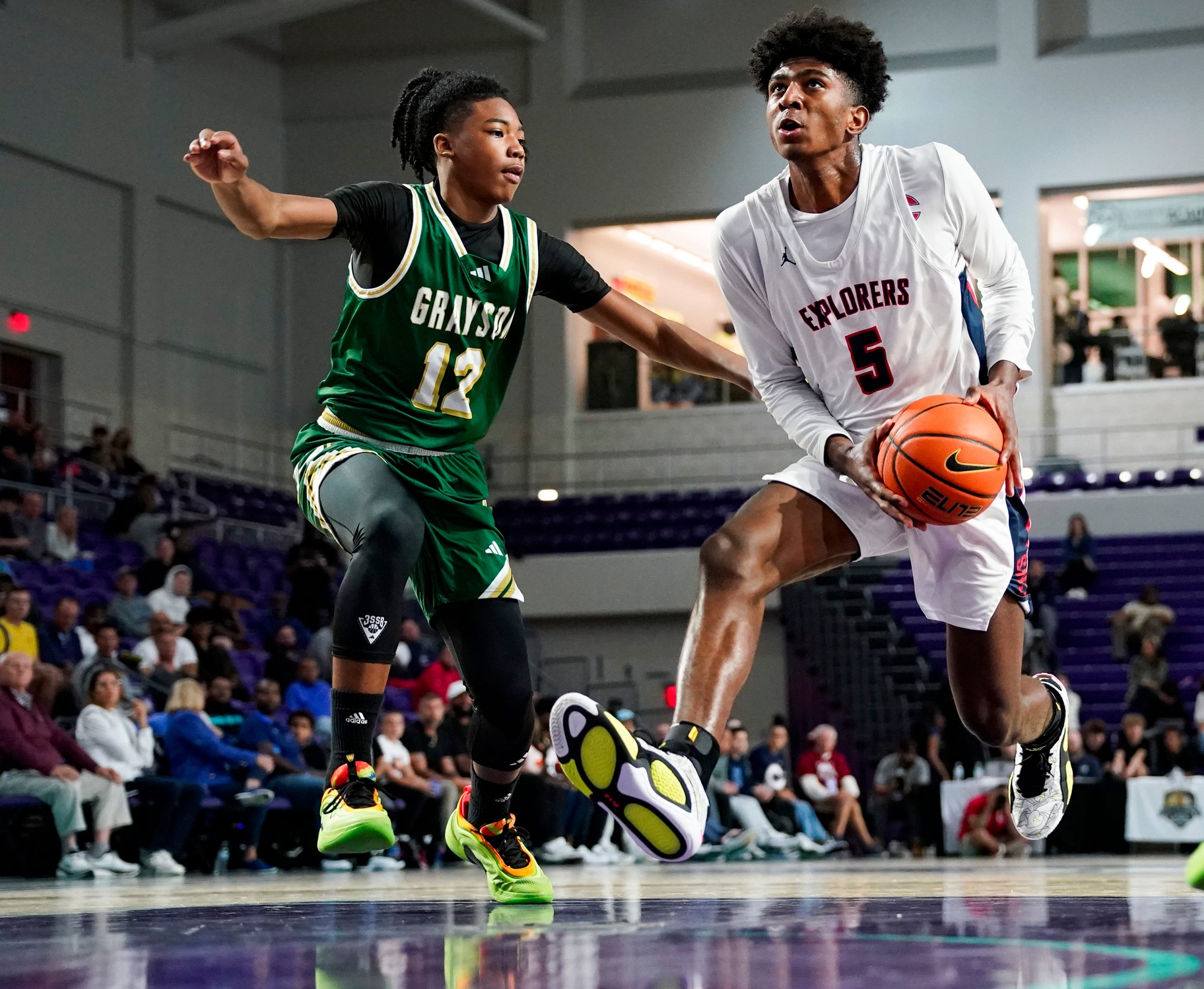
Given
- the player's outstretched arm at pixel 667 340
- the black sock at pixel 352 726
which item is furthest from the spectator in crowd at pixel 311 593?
the black sock at pixel 352 726

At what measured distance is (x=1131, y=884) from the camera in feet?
20.2

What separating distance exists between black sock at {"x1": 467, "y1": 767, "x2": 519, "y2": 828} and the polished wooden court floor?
26 cm

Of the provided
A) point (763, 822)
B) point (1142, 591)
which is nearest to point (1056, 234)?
point (1142, 591)

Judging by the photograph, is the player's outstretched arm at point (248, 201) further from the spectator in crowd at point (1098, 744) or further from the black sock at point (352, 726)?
the spectator in crowd at point (1098, 744)

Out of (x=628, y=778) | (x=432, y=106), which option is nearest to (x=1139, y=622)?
(x=432, y=106)

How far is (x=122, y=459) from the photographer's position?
717 inches

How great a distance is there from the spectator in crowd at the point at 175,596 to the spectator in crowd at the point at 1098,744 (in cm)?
757

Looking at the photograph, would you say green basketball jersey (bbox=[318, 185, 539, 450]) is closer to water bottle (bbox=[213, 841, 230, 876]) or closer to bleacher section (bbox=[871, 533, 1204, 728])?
water bottle (bbox=[213, 841, 230, 876])

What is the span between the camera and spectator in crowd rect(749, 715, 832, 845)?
1404 centimetres

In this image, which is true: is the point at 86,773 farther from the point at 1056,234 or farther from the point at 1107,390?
the point at 1056,234

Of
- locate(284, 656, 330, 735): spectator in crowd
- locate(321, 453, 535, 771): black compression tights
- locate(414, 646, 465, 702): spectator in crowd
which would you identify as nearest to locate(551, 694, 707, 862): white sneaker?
locate(321, 453, 535, 771): black compression tights

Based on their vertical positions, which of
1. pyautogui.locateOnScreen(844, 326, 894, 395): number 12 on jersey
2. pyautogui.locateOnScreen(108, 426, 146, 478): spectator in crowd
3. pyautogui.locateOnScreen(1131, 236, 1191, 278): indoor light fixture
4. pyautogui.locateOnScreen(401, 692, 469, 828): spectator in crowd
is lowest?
pyautogui.locateOnScreen(401, 692, 469, 828): spectator in crowd

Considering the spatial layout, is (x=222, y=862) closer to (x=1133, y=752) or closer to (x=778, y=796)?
(x=778, y=796)

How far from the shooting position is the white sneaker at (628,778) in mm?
3461
